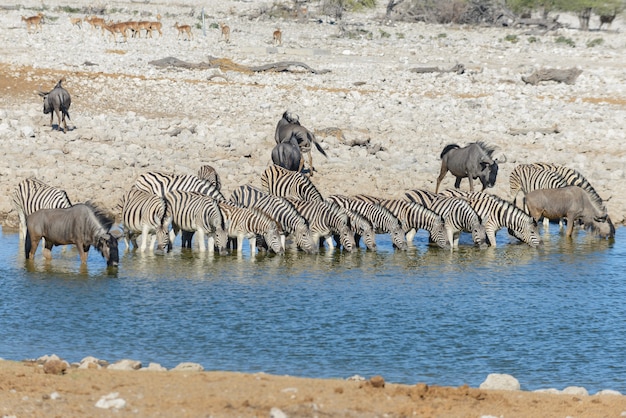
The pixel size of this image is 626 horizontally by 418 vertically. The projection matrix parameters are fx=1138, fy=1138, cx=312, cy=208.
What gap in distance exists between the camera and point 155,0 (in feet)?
220

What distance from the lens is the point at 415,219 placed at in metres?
18.4

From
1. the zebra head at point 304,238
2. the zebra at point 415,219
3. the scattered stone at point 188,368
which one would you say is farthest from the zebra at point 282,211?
the scattered stone at point 188,368

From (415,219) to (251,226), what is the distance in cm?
280

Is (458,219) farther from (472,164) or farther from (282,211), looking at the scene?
(472,164)

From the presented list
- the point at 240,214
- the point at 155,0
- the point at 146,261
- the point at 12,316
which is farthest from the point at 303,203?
the point at 155,0

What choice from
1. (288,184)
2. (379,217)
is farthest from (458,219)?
(288,184)

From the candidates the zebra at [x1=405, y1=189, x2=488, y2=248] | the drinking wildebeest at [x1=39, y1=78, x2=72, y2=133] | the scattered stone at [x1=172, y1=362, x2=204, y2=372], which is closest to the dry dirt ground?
the scattered stone at [x1=172, y1=362, x2=204, y2=372]

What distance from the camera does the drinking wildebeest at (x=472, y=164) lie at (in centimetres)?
2131

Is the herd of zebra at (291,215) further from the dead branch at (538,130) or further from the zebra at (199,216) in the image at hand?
the dead branch at (538,130)

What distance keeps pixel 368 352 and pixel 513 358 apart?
147cm

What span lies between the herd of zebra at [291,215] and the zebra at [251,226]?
0.05ft

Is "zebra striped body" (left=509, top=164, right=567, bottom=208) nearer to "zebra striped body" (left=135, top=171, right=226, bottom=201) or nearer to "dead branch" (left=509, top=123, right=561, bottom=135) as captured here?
"zebra striped body" (left=135, top=171, right=226, bottom=201)

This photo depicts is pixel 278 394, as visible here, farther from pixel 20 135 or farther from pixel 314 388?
pixel 20 135

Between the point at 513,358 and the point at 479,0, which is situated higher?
the point at 479,0
